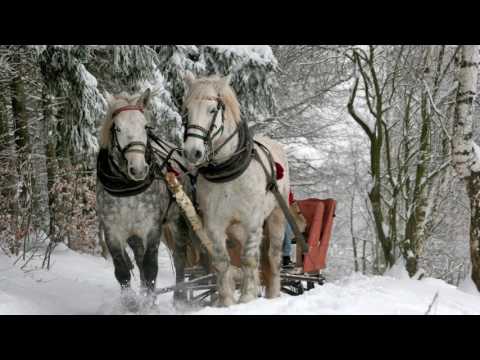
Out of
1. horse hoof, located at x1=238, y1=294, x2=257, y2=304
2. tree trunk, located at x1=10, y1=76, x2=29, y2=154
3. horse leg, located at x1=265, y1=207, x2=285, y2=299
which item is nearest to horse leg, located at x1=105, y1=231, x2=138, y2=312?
horse hoof, located at x1=238, y1=294, x2=257, y2=304

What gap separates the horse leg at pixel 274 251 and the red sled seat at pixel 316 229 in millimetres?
371

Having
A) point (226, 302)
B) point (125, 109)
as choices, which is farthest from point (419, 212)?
point (125, 109)

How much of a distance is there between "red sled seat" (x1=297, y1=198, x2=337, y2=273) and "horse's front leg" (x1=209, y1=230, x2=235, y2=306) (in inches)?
56.7

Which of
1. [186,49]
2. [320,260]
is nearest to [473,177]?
[320,260]

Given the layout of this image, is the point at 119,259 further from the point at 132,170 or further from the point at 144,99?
the point at 144,99

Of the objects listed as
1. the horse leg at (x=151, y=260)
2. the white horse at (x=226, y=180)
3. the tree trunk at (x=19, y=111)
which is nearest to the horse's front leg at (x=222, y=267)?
the white horse at (x=226, y=180)

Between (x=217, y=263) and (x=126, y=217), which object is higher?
(x=126, y=217)

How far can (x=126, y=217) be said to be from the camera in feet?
16.2

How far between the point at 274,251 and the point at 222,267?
1.14 m
